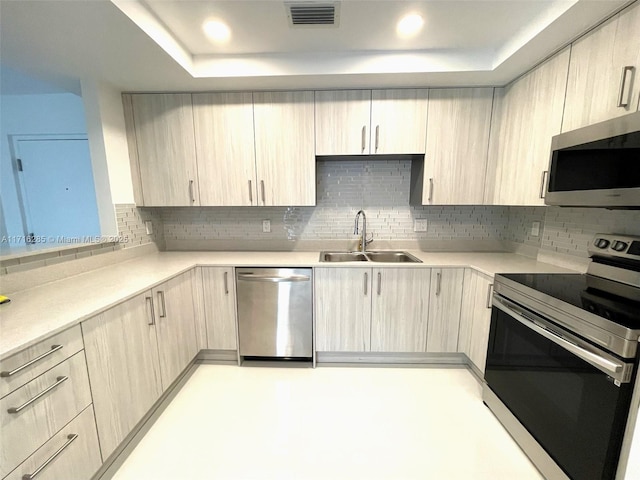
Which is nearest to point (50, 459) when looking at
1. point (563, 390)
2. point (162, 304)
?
point (162, 304)

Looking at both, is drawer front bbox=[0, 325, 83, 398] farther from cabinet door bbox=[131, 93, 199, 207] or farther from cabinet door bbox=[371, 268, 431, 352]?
cabinet door bbox=[371, 268, 431, 352]

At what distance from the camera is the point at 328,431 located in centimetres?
163

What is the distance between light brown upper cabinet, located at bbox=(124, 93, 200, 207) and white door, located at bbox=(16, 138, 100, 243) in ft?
3.10

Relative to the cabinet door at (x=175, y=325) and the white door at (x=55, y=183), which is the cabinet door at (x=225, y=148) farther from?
the white door at (x=55, y=183)

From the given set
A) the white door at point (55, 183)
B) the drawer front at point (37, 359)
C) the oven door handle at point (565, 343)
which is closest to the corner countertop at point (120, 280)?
the drawer front at point (37, 359)

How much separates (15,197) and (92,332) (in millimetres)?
2832

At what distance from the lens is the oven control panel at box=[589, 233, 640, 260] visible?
4.52 ft

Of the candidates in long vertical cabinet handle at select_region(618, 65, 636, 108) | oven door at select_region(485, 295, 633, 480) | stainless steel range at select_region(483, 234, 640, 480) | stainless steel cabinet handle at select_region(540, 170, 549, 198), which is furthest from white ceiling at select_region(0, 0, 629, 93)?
oven door at select_region(485, 295, 633, 480)

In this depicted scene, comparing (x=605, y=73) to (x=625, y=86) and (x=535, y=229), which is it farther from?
(x=535, y=229)

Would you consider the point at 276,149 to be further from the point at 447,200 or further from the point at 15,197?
the point at 15,197

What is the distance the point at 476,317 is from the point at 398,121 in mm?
1734

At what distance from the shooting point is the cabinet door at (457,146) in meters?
2.18

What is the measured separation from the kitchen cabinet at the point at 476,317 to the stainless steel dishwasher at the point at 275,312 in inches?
50.8

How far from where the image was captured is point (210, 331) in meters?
2.28
